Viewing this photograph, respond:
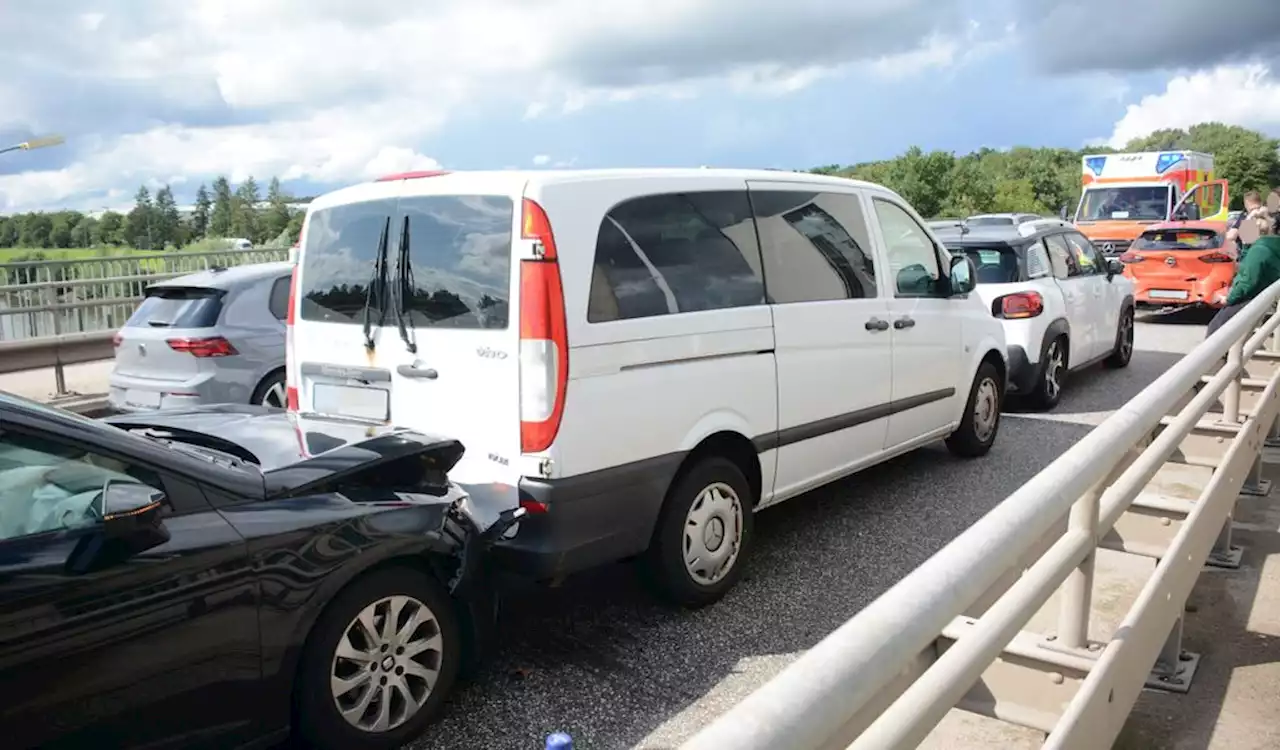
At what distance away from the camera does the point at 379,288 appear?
461cm

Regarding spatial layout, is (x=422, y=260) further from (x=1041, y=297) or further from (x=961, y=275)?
(x=1041, y=297)

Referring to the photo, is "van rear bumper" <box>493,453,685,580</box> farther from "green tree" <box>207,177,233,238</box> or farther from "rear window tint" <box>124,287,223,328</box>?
"green tree" <box>207,177,233,238</box>

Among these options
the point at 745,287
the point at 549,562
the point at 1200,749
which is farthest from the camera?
the point at 745,287

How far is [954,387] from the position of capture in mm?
6914

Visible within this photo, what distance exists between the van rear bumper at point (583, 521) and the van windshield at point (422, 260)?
71 cm

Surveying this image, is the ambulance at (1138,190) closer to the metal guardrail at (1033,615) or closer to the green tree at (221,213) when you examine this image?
the green tree at (221,213)

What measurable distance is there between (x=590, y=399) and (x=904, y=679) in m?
2.49

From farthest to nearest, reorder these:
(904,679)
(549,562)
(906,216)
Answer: (906,216) < (549,562) < (904,679)

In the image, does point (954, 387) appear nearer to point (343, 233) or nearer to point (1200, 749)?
point (1200, 749)

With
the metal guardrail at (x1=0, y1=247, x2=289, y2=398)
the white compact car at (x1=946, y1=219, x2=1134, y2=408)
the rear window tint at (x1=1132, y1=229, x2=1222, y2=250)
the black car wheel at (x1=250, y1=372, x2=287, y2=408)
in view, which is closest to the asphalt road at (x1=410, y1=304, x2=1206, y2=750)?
the white compact car at (x1=946, y1=219, x2=1134, y2=408)

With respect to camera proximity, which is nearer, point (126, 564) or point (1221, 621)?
point (126, 564)

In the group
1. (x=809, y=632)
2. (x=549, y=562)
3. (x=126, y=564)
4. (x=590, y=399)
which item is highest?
(x=590, y=399)

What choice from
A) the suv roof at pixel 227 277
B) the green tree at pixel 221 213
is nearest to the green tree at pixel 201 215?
the green tree at pixel 221 213

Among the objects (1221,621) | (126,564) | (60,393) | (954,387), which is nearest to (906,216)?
(954,387)
